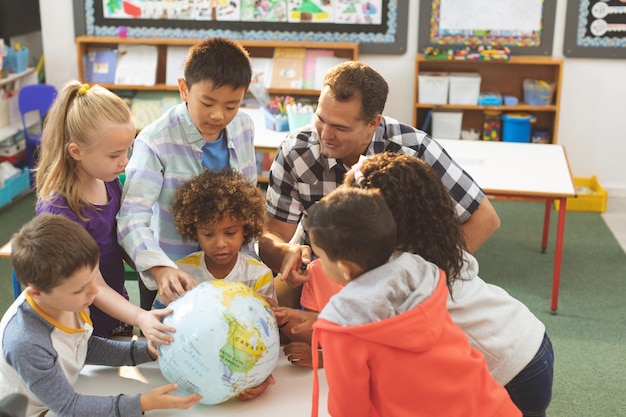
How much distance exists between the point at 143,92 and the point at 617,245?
11.7 ft

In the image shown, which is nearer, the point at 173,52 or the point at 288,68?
the point at 288,68

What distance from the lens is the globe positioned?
177cm

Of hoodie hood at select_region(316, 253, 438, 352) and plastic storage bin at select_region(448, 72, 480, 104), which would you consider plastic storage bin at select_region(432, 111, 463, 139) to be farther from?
hoodie hood at select_region(316, 253, 438, 352)

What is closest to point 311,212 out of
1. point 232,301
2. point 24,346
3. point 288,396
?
point 232,301

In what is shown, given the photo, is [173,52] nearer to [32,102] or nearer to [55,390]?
[32,102]

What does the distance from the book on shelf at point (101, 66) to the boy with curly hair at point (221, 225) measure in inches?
158

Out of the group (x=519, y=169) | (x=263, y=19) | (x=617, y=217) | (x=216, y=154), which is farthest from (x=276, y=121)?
(x=617, y=217)

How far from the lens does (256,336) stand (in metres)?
1.80

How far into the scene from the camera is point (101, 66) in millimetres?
6027

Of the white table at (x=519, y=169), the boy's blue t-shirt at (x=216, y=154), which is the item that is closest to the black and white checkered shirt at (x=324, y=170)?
Result: the boy's blue t-shirt at (x=216, y=154)

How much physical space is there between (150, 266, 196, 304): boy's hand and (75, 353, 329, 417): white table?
22cm

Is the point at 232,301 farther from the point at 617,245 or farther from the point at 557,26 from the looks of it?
the point at 557,26

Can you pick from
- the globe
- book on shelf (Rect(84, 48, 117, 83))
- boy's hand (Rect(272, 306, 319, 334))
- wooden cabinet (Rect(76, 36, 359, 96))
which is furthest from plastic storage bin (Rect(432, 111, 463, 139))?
the globe

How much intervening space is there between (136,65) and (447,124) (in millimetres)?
2352
